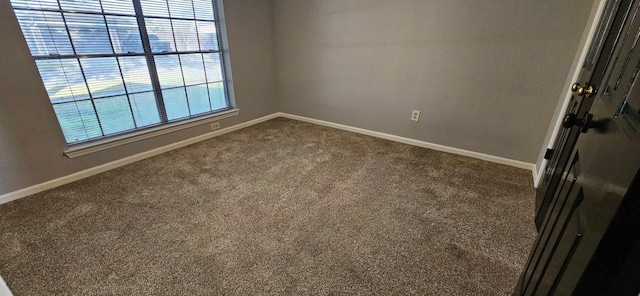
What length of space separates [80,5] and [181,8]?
33.1 inches

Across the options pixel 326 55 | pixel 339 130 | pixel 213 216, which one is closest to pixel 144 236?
pixel 213 216

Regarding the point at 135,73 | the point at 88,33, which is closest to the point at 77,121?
the point at 135,73

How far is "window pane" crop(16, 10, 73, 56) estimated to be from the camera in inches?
73.4

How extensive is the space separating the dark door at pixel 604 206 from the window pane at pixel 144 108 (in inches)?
125

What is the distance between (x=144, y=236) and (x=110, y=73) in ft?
5.33

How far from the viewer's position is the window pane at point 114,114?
2381mm

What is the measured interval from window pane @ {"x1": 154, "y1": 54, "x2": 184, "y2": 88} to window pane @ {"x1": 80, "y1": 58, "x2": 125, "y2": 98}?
36 cm

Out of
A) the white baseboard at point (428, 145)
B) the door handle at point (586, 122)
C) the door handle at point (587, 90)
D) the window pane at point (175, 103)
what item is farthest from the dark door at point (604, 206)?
the window pane at point (175, 103)

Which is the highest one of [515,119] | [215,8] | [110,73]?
[215,8]

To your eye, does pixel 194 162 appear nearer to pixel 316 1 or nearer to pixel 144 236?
pixel 144 236

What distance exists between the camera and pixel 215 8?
2945 mm

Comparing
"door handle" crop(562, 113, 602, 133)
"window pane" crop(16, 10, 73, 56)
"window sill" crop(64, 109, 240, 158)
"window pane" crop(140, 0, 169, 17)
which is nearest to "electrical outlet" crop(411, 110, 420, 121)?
"door handle" crop(562, 113, 602, 133)

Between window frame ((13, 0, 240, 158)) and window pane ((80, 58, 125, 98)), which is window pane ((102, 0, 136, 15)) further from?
window pane ((80, 58, 125, 98))

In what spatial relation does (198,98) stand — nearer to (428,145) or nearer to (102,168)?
(102,168)
